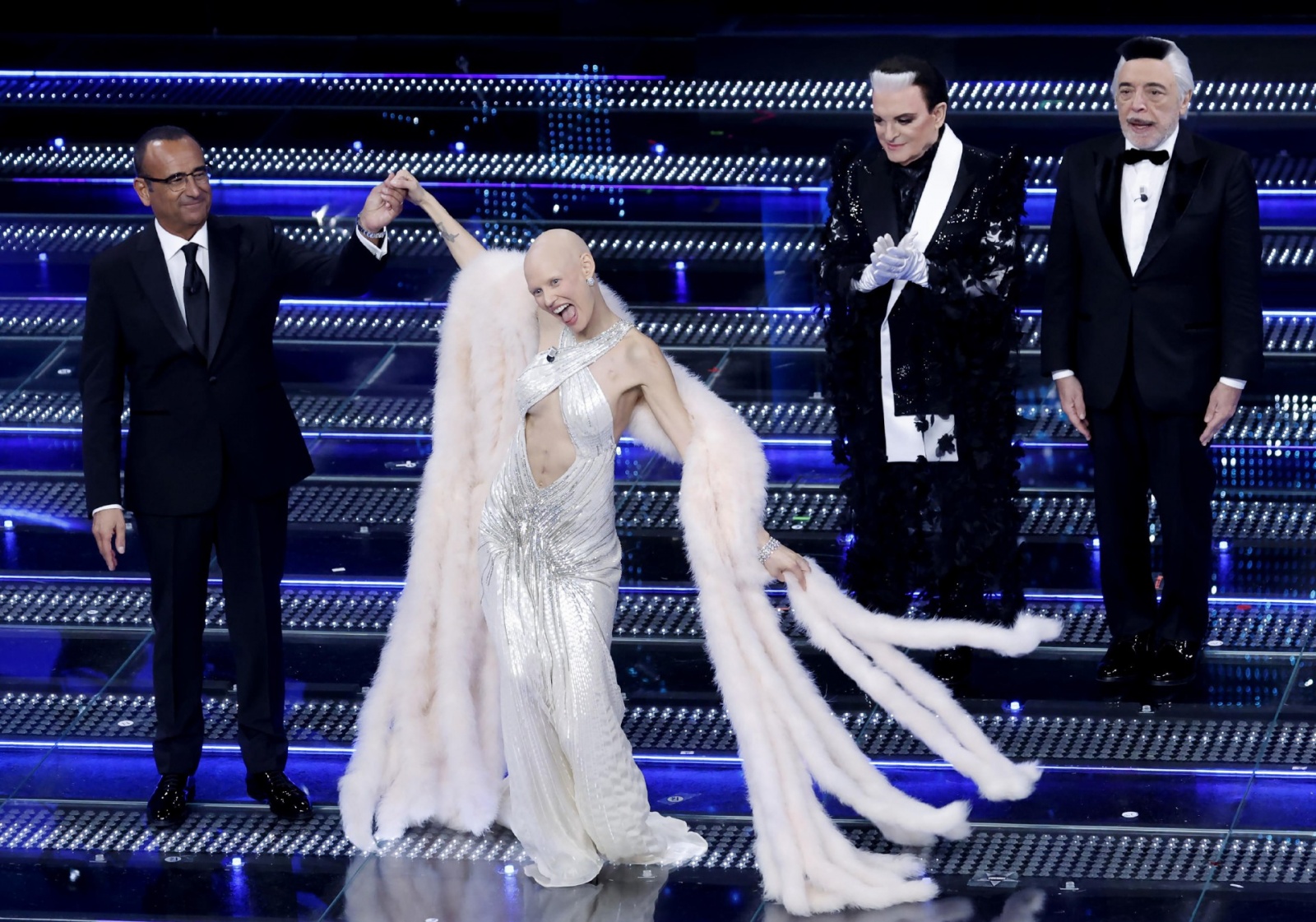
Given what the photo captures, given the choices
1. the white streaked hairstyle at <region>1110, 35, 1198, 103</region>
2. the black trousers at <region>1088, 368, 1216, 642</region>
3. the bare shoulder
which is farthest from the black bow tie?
the bare shoulder

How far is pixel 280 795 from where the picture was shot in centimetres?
582

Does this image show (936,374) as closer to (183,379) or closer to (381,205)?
(381,205)

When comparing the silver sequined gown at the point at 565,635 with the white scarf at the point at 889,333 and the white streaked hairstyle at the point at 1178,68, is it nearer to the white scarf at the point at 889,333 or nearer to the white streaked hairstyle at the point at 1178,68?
the white scarf at the point at 889,333

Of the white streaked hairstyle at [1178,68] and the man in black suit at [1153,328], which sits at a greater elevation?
the white streaked hairstyle at [1178,68]

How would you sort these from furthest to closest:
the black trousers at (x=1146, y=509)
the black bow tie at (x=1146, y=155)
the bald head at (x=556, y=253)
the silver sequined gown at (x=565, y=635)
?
the black trousers at (x=1146, y=509), the black bow tie at (x=1146, y=155), the silver sequined gown at (x=565, y=635), the bald head at (x=556, y=253)

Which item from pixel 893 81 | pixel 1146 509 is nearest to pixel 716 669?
pixel 1146 509

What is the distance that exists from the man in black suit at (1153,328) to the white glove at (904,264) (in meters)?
0.38

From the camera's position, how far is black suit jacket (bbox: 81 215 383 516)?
561 centimetres

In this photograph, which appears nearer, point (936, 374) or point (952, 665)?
point (936, 374)

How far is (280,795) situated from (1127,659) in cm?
218

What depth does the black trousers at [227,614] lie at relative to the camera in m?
5.71

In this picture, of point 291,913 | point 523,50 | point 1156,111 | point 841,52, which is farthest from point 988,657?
point 523,50

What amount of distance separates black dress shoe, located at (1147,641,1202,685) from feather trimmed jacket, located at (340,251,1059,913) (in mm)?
750

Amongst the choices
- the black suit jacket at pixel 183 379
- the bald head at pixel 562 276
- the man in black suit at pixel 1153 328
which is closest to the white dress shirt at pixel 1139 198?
the man in black suit at pixel 1153 328
